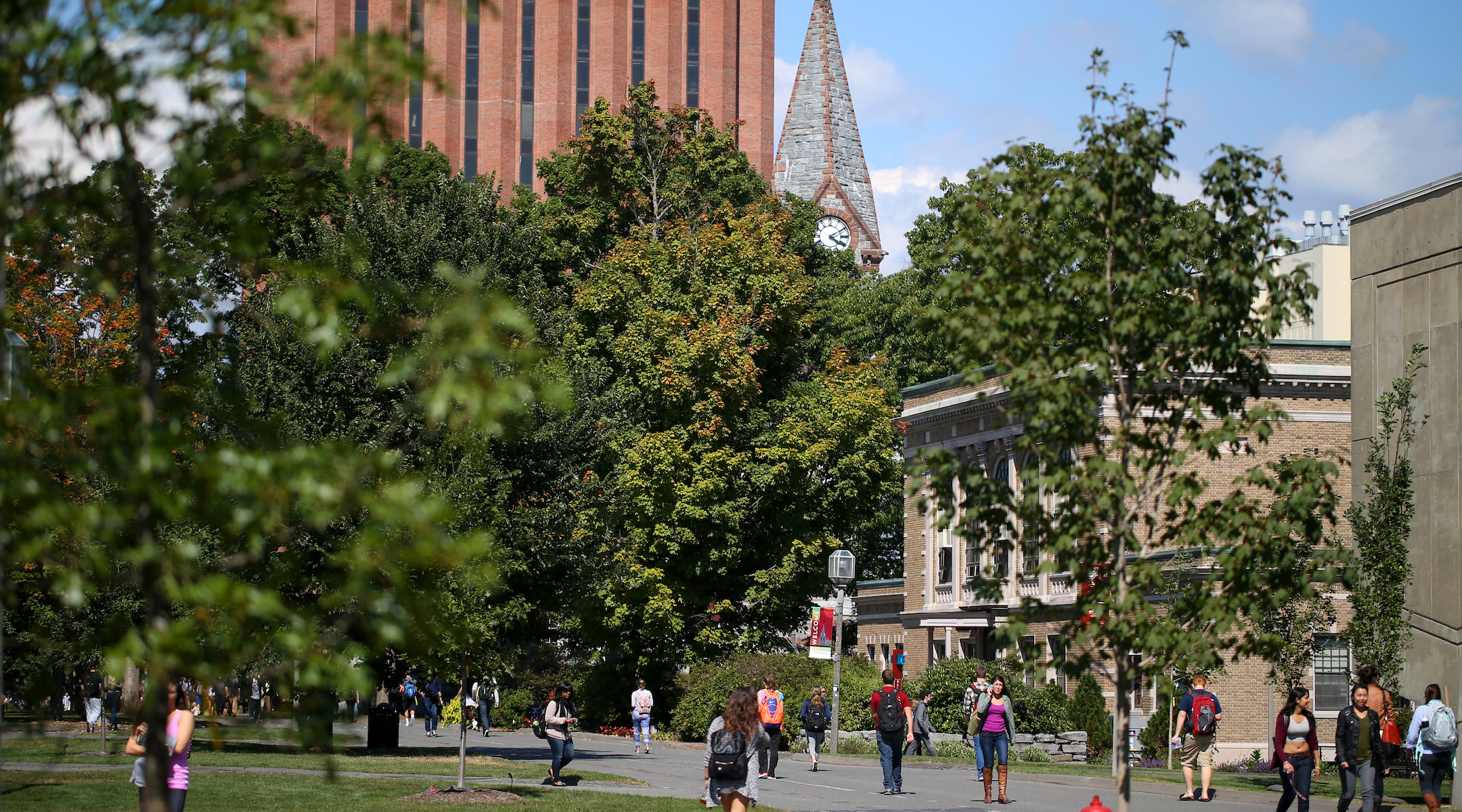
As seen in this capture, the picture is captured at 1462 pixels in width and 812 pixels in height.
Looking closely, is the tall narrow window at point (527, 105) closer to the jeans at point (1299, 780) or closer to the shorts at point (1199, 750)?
the shorts at point (1199, 750)

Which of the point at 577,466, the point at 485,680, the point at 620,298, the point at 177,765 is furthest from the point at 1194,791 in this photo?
the point at 620,298

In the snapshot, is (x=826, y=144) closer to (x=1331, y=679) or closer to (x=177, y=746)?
(x=1331, y=679)

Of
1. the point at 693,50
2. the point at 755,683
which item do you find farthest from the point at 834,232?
the point at 755,683

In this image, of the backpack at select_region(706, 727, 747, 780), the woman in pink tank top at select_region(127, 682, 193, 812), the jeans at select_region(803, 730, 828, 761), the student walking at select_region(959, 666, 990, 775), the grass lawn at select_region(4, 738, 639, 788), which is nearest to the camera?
the woman in pink tank top at select_region(127, 682, 193, 812)

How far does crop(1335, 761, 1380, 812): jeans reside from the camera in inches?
672

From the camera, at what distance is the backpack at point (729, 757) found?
1382cm

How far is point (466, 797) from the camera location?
19.2 metres

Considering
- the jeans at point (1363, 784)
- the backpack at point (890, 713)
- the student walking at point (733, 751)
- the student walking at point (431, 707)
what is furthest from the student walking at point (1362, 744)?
the student walking at point (431, 707)

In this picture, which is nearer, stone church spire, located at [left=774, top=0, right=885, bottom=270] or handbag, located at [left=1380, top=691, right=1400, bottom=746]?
handbag, located at [left=1380, top=691, right=1400, bottom=746]

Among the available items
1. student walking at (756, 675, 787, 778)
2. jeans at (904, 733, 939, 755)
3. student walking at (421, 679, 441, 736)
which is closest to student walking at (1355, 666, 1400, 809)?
student walking at (756, 675, 787, 778)

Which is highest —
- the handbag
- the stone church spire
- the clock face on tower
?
the stone church spire

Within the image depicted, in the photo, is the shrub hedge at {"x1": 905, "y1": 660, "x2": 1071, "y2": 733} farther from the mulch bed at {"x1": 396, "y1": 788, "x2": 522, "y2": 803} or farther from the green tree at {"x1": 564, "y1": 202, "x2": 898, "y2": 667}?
the mulch bed at {"x1": 396, "y1": 788, "x2": 522, "y2": 803}

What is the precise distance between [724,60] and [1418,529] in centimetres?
8780

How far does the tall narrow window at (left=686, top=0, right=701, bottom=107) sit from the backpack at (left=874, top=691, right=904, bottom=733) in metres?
86.4
